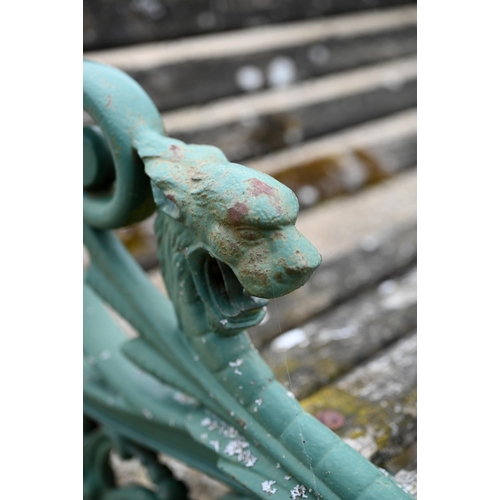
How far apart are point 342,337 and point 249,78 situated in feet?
2.59

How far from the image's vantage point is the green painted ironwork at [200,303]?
1.67 ft

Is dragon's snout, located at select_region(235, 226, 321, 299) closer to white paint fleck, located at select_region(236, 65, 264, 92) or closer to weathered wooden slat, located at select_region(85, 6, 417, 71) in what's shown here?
weathered wooden slat, located at select_region(85, 6, 417, 71)

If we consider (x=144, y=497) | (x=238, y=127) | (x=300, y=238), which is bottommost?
(x=144, y=497)

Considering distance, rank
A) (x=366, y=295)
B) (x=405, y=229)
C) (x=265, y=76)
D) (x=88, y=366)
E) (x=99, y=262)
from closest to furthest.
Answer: (x=99, y=262) < (x=88, y=366) < (x=366, y=295) < (x=405, y=229) < (x=265, y=76)

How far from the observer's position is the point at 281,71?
1608 millimetres

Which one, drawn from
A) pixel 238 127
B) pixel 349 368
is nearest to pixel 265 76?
pixel 238 127

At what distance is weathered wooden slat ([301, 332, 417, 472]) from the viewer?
0.78m

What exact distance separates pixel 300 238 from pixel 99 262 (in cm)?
40

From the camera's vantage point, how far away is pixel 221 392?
66 cm

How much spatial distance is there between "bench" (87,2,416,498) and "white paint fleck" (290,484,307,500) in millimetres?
169

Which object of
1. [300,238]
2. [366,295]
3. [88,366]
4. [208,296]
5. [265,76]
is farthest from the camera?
[265,76]

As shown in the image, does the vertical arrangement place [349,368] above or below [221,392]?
below
